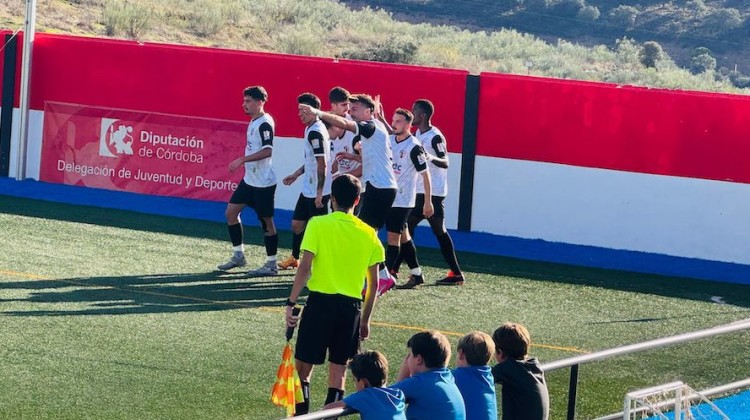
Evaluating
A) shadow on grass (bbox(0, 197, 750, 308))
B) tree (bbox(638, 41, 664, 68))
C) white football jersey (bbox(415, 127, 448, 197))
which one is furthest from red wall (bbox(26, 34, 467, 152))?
tree (bbox(638, 41, 664, 68))

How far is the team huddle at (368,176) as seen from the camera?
12359 millimetres

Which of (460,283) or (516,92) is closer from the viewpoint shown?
(460,283)

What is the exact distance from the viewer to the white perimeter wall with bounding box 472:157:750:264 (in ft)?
51.9

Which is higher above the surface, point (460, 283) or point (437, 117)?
point (437, 117)

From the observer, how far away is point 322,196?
13.2 metres

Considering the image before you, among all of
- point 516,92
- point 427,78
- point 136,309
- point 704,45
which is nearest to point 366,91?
point 427,78

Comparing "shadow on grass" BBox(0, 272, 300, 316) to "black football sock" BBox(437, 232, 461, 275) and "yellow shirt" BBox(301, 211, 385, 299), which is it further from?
"yellow shirt" BBox(301, 211, 385, 299)

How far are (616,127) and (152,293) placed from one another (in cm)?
680

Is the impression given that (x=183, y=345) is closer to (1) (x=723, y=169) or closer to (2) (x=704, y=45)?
(1) (x=723, y=169)

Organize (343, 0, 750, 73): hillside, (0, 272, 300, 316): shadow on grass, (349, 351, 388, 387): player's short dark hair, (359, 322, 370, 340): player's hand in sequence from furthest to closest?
(343, 0, 750, 73): hillside
(0, 272, 300, 316): shadow on grass
(359, 322, 370, 340): player's hand
(349, 351, 388, 387): player's short dark hair

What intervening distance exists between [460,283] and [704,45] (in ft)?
115

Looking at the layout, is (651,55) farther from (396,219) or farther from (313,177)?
(396,219)

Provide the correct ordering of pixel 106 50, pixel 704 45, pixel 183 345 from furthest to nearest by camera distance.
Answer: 1. pixel 704 45
2. pixel 106 50
3. pixel 183 345

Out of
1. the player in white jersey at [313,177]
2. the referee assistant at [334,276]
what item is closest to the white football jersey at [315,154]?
the player in white jersey at [313,177]
